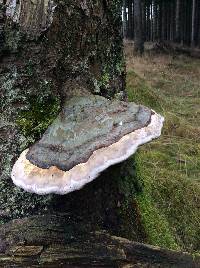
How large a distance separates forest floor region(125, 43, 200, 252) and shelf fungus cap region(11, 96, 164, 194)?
1.17 metres

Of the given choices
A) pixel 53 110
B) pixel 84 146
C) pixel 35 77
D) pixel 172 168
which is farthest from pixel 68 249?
pixel 172 168

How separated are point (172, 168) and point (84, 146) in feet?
14.7

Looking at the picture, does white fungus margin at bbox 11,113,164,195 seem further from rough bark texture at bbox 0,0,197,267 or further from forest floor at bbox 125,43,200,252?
forest floor at bbox 125,43,200,252

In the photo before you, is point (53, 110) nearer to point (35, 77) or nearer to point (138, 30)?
point (35, 77)

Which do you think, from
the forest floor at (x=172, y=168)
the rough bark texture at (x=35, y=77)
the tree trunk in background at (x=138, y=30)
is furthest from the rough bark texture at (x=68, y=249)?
the tree trunk in background at (x=138, y=30)

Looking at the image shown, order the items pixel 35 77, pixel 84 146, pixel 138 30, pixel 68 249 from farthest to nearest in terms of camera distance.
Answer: pixel 138 30 < pixel 35 77 < pixel 68 249 < pixel 84 146

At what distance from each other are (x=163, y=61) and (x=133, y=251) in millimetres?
18385

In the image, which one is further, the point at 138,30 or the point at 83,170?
the point at 138,30

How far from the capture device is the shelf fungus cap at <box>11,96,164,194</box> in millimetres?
1775

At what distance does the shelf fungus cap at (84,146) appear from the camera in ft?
5.82

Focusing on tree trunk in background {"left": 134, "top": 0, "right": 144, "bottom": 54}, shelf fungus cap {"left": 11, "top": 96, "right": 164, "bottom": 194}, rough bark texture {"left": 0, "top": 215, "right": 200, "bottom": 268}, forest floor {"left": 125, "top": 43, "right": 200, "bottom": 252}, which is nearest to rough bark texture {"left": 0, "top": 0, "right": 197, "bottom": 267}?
rough bark texture {"left": 0, "top": 215, "right": 200, "bottom": 268}

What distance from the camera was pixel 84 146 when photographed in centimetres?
189

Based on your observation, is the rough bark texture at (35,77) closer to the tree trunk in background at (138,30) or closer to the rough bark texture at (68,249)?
the rough bark texture at (68,249)

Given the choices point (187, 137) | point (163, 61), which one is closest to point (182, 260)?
point (187, 137)
